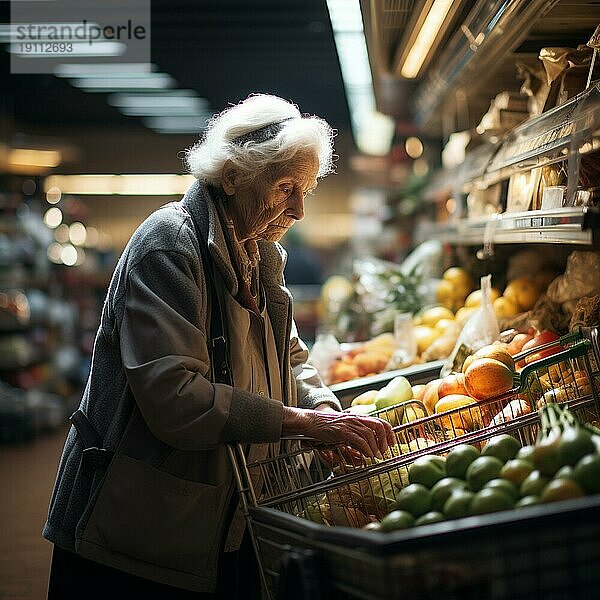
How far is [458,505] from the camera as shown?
157cm

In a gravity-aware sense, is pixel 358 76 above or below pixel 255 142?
above

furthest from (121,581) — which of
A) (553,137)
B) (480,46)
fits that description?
(480,46)

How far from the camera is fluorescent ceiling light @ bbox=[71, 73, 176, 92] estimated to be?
26.7 feet

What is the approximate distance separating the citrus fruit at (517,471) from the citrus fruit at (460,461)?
0.50ft

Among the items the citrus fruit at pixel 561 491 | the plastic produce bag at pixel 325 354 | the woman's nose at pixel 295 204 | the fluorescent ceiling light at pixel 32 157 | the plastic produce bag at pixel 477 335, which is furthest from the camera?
the fluorescent ceiling light at pixel 32 157

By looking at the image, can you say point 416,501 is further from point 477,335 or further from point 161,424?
point 477,335

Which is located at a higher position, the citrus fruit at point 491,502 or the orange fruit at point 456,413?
the orange fruit at point 456,413

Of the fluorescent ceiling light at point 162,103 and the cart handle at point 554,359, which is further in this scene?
the fluorescent ceiling light at point 162,103

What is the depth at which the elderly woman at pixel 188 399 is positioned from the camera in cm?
206

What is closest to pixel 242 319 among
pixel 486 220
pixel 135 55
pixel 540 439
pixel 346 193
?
pixel 540 439

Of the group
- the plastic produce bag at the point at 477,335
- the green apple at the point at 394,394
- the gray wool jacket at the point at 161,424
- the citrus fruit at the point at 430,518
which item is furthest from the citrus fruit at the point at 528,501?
the plastic produce bag at the point at 477,335

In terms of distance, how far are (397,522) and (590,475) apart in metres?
0.35

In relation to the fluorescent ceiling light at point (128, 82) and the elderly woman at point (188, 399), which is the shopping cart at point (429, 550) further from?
the fluorescent ceiling light at point (128, 82)

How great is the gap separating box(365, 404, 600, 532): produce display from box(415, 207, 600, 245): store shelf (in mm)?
540
